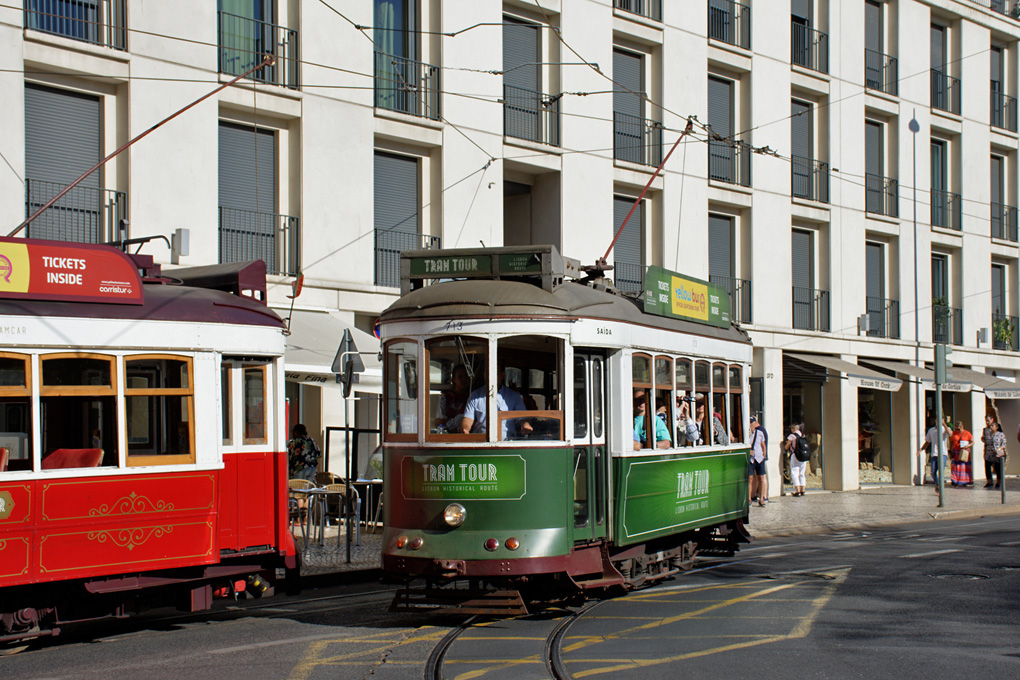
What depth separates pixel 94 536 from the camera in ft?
28.3

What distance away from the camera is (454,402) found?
31.5 feet

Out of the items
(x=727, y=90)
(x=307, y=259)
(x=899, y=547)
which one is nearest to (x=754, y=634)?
(x=899, y=547)

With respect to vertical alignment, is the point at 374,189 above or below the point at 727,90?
below

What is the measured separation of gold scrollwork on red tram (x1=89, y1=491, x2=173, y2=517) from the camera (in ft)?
28.6

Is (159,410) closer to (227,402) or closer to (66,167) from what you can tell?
(227,402)

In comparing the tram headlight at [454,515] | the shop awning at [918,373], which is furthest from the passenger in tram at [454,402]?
the shop awning at [918,373]

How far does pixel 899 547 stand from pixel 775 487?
10.9 m

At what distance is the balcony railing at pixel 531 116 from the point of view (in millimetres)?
22188

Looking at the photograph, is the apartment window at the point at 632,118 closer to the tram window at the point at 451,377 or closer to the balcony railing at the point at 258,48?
the balcony railing at the point at 258,48

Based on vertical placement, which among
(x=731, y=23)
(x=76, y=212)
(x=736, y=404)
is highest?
(x=731, y=23)

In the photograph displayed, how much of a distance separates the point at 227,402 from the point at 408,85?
38.0 feet

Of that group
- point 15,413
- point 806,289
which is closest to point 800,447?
point 806,289

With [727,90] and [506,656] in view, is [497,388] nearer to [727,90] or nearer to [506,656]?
[506,656]

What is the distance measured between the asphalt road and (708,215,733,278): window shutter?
14600 mm
